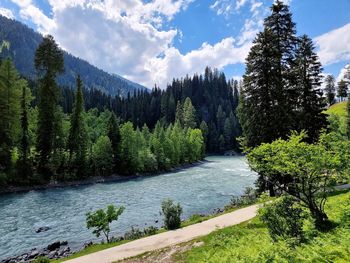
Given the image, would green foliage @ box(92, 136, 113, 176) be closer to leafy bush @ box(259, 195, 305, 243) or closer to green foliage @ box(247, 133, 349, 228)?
green foliage @ box(247, 133, 349, 228)

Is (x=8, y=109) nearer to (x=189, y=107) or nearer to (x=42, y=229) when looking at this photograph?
(x=42, y=229)

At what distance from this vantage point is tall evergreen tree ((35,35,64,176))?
182 feet

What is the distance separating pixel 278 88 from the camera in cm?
2797

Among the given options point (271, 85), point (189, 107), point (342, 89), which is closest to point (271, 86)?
point (271, 85)

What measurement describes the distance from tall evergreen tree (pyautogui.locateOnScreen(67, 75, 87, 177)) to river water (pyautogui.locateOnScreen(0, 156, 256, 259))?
650cm

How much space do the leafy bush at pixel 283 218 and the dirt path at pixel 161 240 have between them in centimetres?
360

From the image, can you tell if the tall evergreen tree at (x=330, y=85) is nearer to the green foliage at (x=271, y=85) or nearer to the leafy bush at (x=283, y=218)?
the green foliage at (x=271, y=85)

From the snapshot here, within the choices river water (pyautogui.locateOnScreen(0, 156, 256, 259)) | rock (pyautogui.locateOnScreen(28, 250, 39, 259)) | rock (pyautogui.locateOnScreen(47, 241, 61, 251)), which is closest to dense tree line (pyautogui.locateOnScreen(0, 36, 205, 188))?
river water (pyautogui.locateOnScreen(0, 156, 256, 259))

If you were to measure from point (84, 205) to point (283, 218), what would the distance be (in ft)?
97.4

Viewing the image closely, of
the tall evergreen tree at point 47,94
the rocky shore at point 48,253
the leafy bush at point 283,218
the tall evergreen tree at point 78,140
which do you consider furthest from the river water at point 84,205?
the leafy bush at point 283,218

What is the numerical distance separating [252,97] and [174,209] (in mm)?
13267

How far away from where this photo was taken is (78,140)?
2334 inches

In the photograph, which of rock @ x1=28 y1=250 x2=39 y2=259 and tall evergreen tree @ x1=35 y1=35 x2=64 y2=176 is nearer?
rock @ x1=28 y1=250 x2=39 y2=259

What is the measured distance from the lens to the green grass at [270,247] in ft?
25.7
